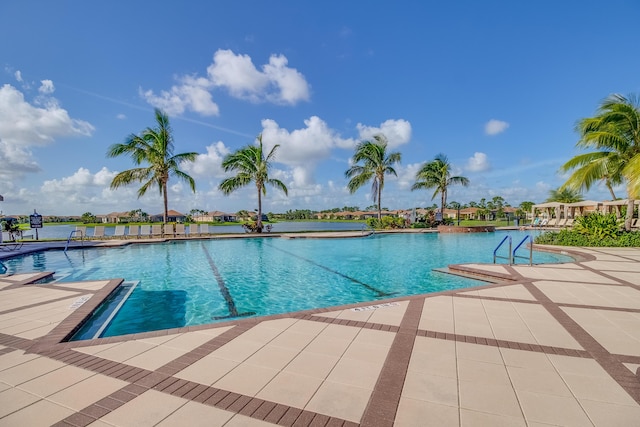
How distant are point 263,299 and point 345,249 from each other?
8.03 metres

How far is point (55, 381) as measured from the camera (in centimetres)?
254

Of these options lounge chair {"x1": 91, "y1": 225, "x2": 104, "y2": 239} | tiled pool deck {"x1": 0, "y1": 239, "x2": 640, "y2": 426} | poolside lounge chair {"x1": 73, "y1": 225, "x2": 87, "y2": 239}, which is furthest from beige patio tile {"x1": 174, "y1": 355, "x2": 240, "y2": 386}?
lounge chair {"x1": 91, "y1": 225, "x2": 104, "y2": 239}

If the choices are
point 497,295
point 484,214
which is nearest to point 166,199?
point 497,295

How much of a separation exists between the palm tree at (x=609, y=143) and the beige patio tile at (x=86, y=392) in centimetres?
1722

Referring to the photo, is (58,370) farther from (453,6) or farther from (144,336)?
(453,6)

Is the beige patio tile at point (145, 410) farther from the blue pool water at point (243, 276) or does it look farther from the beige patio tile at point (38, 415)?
the blue pool water at point (243, 276)

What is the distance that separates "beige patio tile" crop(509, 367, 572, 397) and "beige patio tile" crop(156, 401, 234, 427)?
236 centimetres

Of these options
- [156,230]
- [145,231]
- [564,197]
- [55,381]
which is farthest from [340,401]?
[564,197]

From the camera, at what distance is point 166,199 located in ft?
63.3

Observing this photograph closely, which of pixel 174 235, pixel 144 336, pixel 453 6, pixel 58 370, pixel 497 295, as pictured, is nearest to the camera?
pixel 58 370

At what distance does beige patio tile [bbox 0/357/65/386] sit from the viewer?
2566 millimetres

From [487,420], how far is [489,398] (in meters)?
0.31

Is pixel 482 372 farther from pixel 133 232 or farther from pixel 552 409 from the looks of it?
pixel 133 232

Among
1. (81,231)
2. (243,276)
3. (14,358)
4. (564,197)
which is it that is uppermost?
(564,197)
